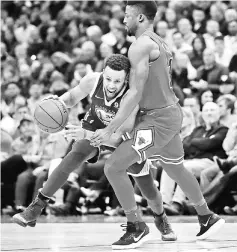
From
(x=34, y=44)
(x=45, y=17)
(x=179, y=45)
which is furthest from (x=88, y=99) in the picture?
(x=45, y=17)

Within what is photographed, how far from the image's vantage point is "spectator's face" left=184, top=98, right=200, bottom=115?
9406 mm

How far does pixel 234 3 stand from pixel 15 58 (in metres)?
5.49

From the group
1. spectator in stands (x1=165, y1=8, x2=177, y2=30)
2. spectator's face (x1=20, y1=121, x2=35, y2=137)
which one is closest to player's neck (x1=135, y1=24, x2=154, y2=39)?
spectator's face (x1=20, y1=121, x2=35, y2=137)

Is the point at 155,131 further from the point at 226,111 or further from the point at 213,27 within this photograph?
the point at 213,27

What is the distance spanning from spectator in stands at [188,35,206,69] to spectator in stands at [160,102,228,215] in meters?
2.46

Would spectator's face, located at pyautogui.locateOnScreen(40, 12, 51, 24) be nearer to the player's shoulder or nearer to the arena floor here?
the arena floor

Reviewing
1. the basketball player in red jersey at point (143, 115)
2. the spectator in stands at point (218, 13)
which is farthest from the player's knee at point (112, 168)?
the spectator in stands at point (218, 13)

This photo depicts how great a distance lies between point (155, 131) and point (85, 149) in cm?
58

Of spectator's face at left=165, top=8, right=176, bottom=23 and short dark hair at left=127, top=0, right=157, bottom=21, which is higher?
short dark hair at left=127, top=0, right=157, bottom=21

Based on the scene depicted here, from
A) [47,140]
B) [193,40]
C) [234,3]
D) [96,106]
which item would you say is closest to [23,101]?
[47,140]

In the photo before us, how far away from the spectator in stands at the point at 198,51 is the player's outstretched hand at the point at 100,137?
661 cm

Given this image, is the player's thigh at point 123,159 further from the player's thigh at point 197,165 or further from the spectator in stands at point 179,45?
the spectator in stands at point 179,45

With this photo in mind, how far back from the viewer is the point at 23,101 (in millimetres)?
11844

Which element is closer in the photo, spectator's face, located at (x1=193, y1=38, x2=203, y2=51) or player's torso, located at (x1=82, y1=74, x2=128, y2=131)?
player's torso, located at (x1=82, y1=74, x2=128, y2=131)
